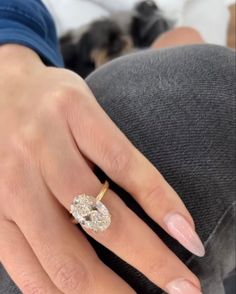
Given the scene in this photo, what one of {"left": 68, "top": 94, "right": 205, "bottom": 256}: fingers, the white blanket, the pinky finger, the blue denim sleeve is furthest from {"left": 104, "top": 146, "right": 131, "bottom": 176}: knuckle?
the white blanket

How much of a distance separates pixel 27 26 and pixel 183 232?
0.39 m

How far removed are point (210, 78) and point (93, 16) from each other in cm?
66

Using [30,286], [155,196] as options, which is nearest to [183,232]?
[155,196]

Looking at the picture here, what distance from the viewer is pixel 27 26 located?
0.69 meters

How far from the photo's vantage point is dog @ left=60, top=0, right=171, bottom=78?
102 cm

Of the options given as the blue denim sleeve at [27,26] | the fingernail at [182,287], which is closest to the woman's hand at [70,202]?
the fingernail at [182,287]

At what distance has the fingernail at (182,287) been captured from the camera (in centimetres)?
46

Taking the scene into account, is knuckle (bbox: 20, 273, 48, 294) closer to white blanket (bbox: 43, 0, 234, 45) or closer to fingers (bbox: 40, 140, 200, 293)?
fingers (bbox: 40, 140, 200, 293)

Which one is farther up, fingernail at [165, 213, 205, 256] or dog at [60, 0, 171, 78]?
fingernail at [165, 213, 205, 256]

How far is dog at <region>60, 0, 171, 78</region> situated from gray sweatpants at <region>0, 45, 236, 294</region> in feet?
1.61

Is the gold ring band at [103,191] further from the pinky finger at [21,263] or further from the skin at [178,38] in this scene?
the skin at [178,38]

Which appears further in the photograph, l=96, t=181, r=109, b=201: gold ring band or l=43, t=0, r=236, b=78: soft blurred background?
l=43, t=0, r=236, b=78: soft blurred background

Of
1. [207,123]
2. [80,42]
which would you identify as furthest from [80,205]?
[80,42]

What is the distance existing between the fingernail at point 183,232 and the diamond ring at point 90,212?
0.06 meters
